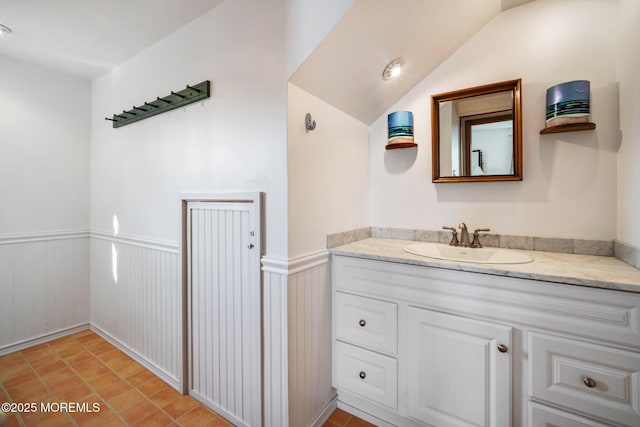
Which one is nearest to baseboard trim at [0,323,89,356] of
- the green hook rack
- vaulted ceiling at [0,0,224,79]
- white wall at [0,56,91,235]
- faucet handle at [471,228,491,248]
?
white wall at [0,56,91,235]

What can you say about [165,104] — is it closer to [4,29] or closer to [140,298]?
[4,29]

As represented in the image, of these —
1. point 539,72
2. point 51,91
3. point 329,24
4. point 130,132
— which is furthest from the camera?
point 51,91

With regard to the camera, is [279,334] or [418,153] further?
[418,153]

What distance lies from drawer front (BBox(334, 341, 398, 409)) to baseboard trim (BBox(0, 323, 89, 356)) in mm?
2795

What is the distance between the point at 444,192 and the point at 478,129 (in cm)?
44

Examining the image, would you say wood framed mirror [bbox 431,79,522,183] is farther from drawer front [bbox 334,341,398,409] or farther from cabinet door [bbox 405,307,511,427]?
drawer front [bbox 334,341,398,409]

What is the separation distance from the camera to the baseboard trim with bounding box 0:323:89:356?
2.34m

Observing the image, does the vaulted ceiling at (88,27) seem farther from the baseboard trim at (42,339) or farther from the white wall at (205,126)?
the baseboard trim at (42,339)

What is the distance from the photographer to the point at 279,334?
1.38 metres

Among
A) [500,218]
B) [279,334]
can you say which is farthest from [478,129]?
[279,334]

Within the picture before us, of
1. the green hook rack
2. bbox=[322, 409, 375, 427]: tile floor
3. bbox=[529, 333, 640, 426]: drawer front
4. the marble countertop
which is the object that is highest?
the green hook rack

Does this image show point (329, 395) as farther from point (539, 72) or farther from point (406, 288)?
Result: point (539, 72)

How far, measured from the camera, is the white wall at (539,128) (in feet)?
4.62

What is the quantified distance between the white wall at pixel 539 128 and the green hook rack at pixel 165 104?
1380 millimetres
